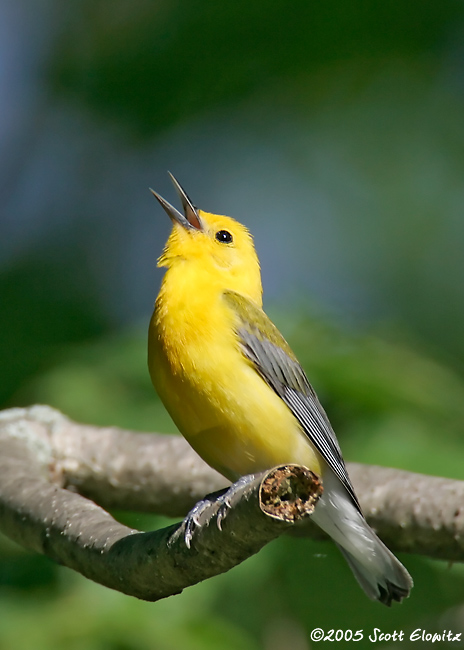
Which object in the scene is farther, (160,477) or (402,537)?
(160,477)

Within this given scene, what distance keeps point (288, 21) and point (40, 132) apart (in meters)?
3.70

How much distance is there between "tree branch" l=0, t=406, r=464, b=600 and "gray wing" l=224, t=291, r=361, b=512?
0.37 meters

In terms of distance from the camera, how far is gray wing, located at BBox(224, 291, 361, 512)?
4.97 metres

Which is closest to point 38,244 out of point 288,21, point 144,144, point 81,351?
point 144,144

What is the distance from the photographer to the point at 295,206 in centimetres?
958

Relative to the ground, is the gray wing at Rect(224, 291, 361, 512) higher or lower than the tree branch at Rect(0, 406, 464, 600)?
higher

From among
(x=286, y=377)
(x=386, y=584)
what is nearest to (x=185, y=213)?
(x=286, y=377)

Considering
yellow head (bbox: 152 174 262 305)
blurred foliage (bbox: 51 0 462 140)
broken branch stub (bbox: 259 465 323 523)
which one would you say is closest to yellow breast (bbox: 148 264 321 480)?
yellow head (bbox: 152 174 262 305)

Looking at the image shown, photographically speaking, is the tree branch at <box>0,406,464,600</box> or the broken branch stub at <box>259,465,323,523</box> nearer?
the broken branch stub at <box>259,465,323,523</box>

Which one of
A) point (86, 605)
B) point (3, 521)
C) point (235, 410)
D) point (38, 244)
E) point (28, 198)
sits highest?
point (28, 198)

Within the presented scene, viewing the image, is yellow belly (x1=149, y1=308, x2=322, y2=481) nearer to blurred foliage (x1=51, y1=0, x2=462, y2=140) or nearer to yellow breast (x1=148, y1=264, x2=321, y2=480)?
yellow breast (x1=148, y1=264, x2=321, y2=480)

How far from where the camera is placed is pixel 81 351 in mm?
6207

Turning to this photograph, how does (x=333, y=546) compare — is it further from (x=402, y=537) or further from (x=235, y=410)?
(x=235, y=410)

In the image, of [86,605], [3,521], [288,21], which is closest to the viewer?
[86,605]
